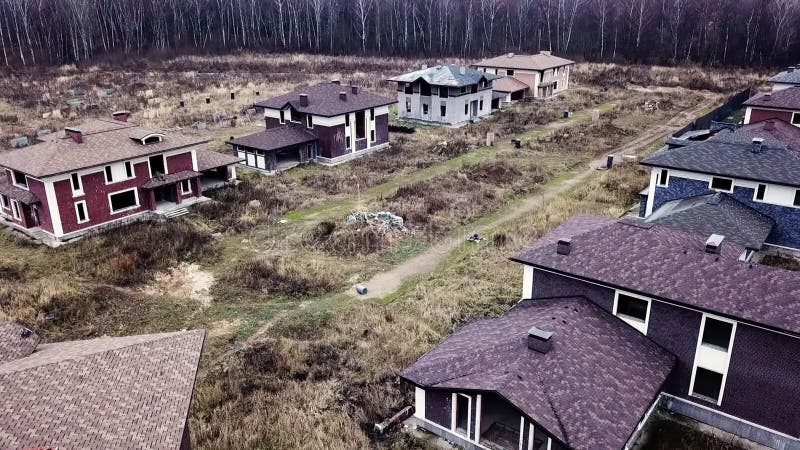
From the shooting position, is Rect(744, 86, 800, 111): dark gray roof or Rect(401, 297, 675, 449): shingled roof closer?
Rect(401, 297, 675, 449): shingled roof

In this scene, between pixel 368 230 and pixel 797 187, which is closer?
pixel 797 187

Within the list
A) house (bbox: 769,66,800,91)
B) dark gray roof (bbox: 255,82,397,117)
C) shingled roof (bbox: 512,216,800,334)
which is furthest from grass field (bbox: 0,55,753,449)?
house (bbox: 769,66,800,91)

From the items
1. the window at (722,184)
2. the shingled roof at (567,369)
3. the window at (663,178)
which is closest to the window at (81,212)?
the shingled roof at (567,369)

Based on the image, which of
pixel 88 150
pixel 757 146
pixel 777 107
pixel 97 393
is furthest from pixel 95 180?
pixel 777 107

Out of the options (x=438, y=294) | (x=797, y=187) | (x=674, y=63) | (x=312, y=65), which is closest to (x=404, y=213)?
(x=438, y=294)

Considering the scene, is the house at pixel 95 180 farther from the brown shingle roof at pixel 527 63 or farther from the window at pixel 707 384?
the brown shingle roof at pixel 527 63

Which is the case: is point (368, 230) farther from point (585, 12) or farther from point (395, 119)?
point (585, 12)

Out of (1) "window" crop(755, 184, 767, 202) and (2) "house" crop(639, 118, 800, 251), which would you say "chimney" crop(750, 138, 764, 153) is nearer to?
(2) "house" crop(639, 118, 800, 251)
